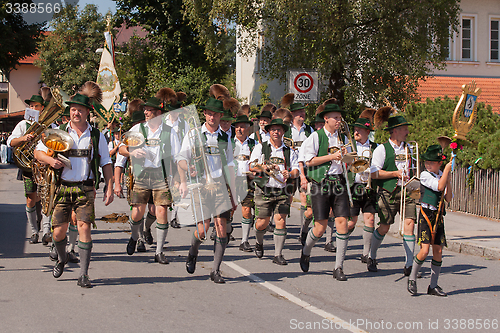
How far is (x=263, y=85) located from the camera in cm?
2808

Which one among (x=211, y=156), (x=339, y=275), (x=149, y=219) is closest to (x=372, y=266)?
(x=339, y=275)

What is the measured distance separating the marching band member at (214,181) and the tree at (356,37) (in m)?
10.4

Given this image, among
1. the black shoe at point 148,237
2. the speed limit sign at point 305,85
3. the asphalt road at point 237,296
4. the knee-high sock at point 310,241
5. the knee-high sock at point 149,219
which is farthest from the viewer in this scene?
the speed limit sign at point 305,85

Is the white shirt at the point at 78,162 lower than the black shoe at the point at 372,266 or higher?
higher

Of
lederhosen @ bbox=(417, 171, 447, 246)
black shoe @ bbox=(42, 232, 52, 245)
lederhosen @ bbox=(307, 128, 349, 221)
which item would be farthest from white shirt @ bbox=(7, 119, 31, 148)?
lederhosen @ bbox=(417, 171, 447, 246)

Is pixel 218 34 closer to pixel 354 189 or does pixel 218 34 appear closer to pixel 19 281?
pixel 354 189

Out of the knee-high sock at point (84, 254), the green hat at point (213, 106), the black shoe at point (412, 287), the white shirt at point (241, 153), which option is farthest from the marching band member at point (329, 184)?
the knee-high sock at point (84, 254)

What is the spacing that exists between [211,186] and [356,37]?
40.7 feet

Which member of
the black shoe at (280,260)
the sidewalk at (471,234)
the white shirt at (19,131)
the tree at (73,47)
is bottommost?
the sidewalk at (471,234)

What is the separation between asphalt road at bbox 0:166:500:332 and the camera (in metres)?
5.05

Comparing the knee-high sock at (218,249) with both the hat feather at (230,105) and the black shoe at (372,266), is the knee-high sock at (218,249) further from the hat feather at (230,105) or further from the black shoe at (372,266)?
the hat feather at (230,105)

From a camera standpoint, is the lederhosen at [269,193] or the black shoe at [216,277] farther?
the lederhosen at [269,193]

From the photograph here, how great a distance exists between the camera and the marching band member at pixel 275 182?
786 cm

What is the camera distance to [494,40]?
26.1 metres
